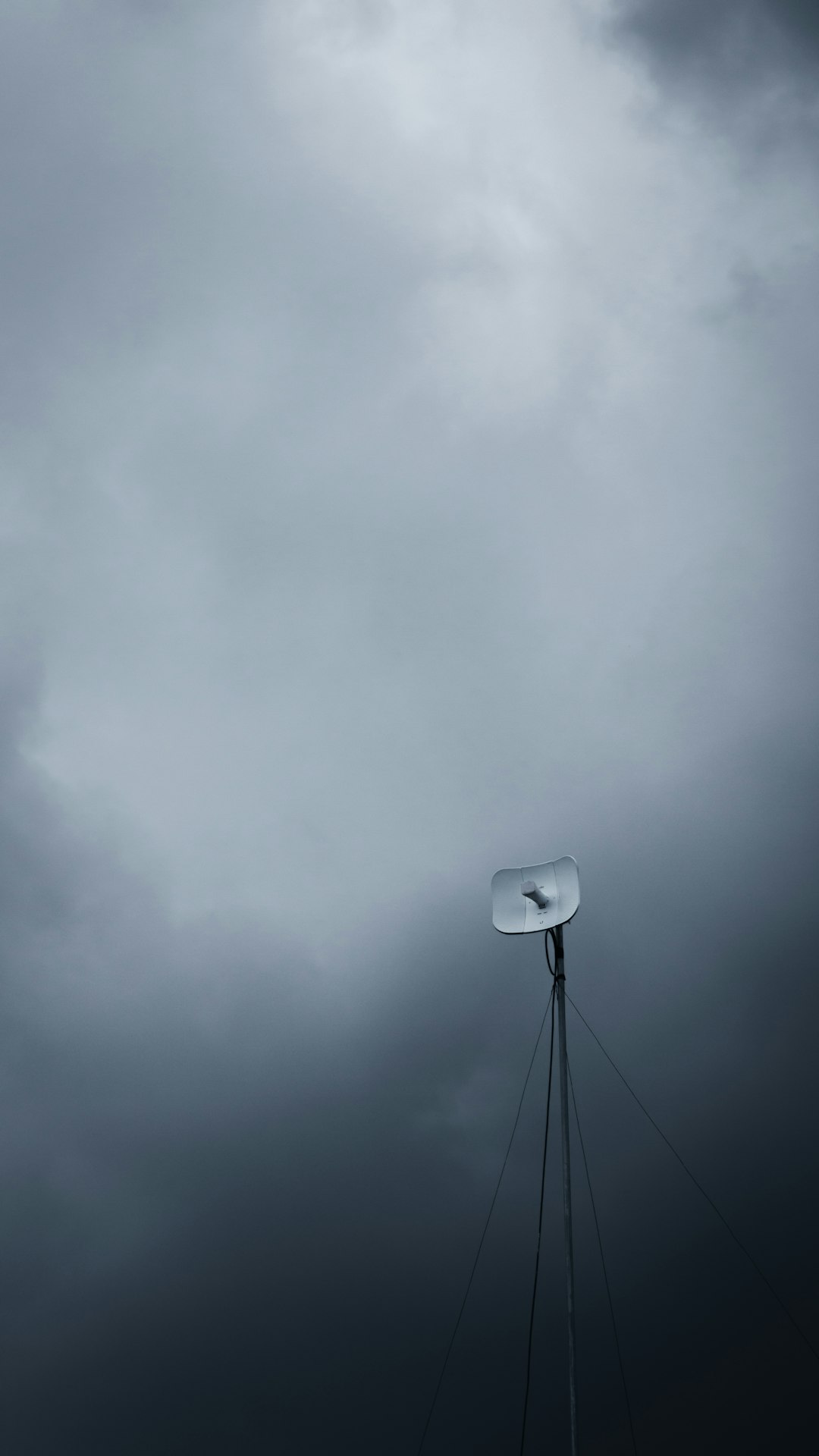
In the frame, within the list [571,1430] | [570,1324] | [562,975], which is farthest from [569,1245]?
[562,975]

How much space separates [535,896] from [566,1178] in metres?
4.87

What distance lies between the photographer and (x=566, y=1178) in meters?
24.7

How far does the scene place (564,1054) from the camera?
25.8 meters

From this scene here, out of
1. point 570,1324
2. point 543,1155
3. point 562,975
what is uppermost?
point 562,975

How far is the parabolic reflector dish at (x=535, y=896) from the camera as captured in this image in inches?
1030

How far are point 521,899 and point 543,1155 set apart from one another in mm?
4708

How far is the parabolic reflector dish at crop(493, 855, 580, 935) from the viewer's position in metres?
26.2

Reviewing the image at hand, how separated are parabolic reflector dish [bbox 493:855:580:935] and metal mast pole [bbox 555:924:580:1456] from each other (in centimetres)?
40

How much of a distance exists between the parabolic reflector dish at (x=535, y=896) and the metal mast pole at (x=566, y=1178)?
1.30 ft

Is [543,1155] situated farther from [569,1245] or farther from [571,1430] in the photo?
[571,1430]

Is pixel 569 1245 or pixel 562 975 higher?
pixel 562 975

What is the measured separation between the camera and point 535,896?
85.9 feet

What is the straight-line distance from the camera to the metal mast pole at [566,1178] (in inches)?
939

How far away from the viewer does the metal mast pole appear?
2386 cm
